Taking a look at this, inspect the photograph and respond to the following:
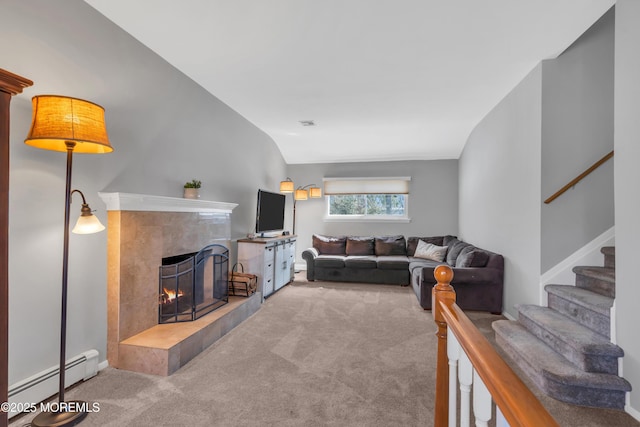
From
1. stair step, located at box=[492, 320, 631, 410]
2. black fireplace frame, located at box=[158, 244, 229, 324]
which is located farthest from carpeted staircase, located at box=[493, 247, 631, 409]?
black fireplace frame, located at box=[158, 244, 229, 324]

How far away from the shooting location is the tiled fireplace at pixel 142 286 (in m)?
2.32

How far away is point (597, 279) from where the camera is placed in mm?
2471

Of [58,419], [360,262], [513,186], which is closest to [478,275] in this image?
[513,186]

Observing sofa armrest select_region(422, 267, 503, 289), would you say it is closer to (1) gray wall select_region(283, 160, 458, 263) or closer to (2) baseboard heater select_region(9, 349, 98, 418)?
(1) gray wall select_region(283, 160, 458, 263)

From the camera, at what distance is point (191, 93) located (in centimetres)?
330

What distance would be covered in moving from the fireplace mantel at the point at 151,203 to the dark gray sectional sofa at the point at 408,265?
8.88 ft

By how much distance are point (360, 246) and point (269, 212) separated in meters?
2.05

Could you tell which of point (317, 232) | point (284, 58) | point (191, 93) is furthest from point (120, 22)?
point (317, 232)

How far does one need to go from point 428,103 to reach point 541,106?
1300mm

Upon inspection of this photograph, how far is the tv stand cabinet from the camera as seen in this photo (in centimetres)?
424

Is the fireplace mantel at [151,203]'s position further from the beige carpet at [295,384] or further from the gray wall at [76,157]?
the beige carpet at [295,384]

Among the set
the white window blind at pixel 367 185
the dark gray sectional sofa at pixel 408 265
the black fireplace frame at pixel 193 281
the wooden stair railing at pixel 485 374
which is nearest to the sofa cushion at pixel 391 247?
the dark gray sectional sofa at pixel 408 265

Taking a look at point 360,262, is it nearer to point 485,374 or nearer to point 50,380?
point 50,380

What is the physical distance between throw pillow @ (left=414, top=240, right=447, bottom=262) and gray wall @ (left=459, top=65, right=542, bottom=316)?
713mm
